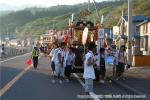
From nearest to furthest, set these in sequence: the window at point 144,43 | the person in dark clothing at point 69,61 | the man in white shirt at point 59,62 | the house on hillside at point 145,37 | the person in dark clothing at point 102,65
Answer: the man in white shirt at point 59,62, the person in dark clothing at point 102,65, the person in dark clothing at point 69,61, the house on hillside at point 145,37, the window at point 144,43

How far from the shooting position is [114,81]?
23.5 meters

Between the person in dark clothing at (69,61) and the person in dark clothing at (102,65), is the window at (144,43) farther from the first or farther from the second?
the person in dark clothing at (102,65)

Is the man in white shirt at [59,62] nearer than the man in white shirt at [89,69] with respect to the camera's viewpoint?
No

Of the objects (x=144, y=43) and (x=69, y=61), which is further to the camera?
(x=144, y=43)

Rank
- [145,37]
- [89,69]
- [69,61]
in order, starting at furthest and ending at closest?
[145,37] → [69,61] → [89,69]

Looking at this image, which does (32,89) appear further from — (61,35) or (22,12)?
(22,12)

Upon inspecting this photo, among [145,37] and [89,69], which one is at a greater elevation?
[145,37]

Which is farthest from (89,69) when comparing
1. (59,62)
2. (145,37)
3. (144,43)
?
(144,43)

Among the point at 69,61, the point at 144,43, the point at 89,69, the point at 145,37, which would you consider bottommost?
the point at 69,61

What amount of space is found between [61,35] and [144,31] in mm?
34122

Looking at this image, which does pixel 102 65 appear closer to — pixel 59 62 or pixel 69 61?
pixel 69 61

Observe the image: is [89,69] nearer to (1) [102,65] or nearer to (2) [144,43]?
(1) [102,65]

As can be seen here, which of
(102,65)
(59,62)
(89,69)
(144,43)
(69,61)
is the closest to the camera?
(89,69)

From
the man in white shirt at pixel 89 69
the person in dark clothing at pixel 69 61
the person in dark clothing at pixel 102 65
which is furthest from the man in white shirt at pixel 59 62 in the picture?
the man in white shirt at pixel 89 69
